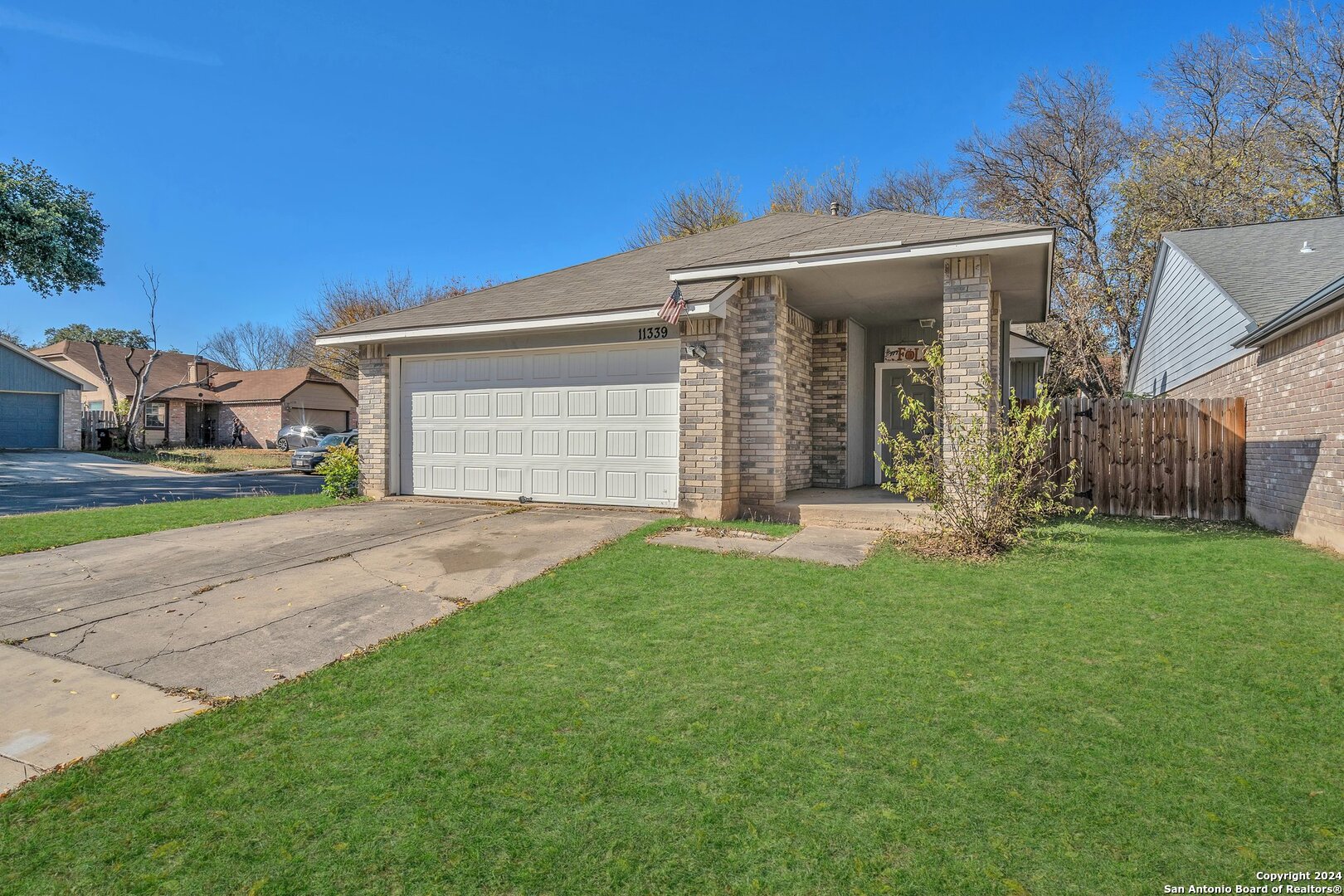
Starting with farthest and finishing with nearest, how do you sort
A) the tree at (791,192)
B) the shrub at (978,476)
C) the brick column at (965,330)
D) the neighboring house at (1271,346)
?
1. the tree at (791,192)
2. the brick column at (965,330)
3. the neighboring house at (1271,346)
4. the shrub at (978,476)

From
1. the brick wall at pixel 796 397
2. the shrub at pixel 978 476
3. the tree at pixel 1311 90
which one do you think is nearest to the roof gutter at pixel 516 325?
the brick wall at pixel 796 397

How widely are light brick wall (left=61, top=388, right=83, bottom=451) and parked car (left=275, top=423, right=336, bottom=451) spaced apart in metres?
7.14

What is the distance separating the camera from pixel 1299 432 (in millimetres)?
7137

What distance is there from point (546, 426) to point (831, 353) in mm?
4839

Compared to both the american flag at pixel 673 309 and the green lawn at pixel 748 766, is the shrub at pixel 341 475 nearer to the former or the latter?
the american flag at pixel 673 309

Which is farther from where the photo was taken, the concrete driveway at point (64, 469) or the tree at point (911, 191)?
the tree at point (911, 191)

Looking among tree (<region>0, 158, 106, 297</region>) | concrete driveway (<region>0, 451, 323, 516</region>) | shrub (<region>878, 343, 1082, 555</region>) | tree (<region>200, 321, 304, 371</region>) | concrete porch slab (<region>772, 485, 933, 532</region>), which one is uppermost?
tree (<region>200, 321, 304, 371</region>)

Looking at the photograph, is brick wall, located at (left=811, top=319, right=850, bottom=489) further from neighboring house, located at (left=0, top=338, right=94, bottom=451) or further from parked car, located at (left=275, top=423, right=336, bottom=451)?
neighboring house, located at (left=0, top=338, right=94, bottom=451)

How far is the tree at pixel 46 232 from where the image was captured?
17.6 m

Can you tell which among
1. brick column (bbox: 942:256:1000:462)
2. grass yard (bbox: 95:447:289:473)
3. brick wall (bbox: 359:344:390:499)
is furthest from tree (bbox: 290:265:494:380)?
brick column (bbox: 942:256:1000:462)

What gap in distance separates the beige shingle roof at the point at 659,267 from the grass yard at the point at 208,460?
44.7ft

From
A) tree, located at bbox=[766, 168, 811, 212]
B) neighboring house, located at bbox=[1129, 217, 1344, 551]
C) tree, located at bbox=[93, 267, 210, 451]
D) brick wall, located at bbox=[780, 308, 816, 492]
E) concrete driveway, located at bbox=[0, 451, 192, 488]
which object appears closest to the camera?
neighboring house, located at bbox=[1129, 217, 1344, 551]

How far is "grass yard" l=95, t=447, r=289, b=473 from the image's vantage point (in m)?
20.5

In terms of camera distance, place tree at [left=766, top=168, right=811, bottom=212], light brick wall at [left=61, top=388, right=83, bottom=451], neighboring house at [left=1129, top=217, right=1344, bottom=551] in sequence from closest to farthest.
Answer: neighboring house at [left=1129, top=217, right=1344, bottom=551], tree at [left=766, top=168, right=811, bottom=212], light brick wall at [left=61, top=388, right=83, bottom=451]
